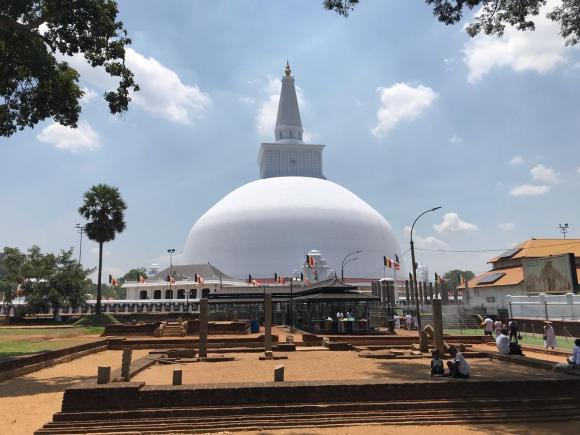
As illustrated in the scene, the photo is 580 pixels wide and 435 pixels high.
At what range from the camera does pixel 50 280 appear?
4869cm

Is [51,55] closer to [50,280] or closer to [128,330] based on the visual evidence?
[128,330]

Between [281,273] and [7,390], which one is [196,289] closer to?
[281,273]

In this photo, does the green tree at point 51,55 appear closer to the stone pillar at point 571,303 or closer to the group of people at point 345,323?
the group of people at point 345,323

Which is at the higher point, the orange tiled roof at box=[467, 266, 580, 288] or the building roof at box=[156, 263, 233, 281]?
the building roof at box=[156, 263, 233, 281]

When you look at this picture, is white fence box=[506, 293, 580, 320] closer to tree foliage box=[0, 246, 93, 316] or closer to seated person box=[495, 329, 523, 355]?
seated person box=[495, 329, 523, 355]

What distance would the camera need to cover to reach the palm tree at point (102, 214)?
4794 cm

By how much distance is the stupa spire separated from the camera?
301ft

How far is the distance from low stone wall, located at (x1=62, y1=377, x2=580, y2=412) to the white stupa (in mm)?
66065

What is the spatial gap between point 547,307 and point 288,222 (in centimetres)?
5080

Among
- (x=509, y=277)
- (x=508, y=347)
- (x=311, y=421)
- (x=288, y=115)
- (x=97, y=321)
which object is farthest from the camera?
(x=288, y=115)

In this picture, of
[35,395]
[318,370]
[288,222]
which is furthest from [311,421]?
[288,222]

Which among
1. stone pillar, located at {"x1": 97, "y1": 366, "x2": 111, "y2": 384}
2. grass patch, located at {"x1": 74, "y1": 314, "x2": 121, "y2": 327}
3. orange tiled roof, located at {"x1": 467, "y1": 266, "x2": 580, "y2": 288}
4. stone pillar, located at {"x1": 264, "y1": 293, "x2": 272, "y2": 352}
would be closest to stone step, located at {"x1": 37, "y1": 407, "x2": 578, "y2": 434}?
stone pillar, located at {"x1": 97, "y1": 366, "x2": 111, "y2": 384}

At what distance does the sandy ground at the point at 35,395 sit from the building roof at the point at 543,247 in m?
43.0

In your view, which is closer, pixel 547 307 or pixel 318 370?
pixel 318 370
